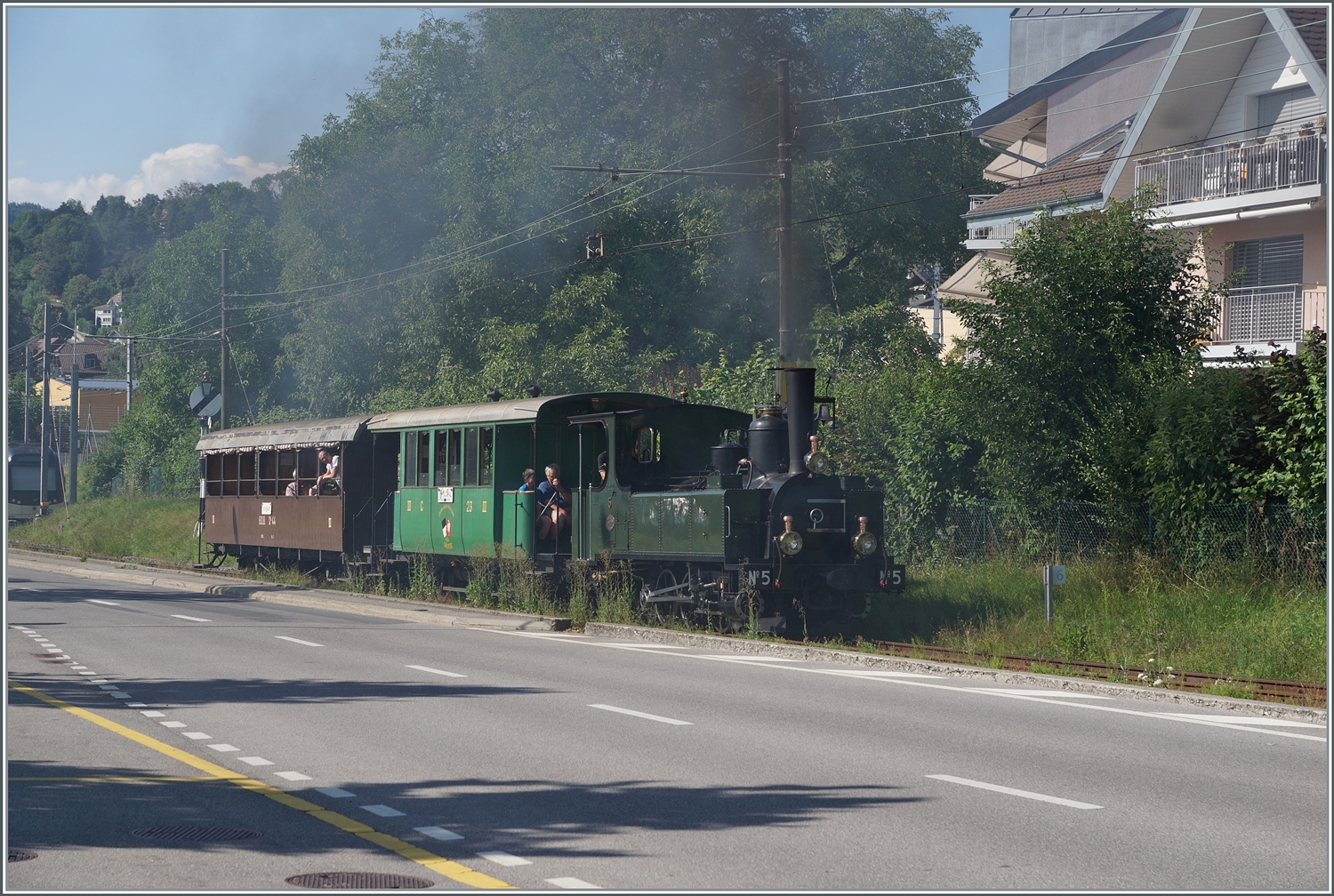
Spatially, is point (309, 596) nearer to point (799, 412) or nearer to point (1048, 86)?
point (799, 412)

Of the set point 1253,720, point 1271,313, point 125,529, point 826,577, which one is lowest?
point 1253,720

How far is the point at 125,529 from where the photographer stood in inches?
1941

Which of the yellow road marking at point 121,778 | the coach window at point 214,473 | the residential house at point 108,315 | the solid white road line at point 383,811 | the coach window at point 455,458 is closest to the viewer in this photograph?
the solid white road line at point 383,811

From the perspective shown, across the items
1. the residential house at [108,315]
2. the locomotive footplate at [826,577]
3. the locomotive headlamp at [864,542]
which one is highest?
the residential house at [108,315]

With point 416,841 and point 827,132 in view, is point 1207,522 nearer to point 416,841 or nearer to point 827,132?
point 416,841

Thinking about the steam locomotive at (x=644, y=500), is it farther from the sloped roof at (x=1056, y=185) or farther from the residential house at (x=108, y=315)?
the residential house at (x=108, y=315)

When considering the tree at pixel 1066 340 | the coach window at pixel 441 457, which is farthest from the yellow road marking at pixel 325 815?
the tree at pixel 1066 340

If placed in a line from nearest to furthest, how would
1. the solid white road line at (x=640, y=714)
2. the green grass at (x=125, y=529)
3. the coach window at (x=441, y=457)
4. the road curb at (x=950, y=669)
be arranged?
the solid white road line at (x=640, y=714) → the road curb at (x=950, y=669) → the coach window at (x=441, y=457) → the green grass at (x=125, y=529)

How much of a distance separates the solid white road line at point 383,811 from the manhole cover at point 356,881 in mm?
1216

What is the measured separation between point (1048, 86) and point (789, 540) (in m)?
22.4

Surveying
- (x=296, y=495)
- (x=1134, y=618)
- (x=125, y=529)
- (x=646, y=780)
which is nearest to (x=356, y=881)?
(x=646, y=780)

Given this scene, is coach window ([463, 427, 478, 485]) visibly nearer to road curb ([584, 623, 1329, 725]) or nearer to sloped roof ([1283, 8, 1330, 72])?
road curb ([584, 623, 1329, 725])

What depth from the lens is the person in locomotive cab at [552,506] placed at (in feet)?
69.6

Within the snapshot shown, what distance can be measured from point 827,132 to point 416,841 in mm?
44130
